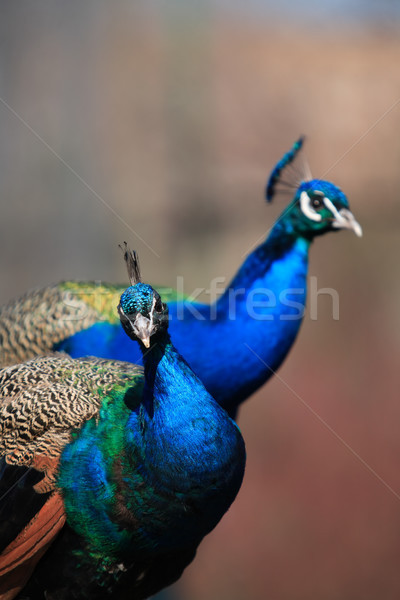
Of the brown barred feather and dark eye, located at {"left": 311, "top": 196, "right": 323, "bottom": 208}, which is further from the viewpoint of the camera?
dark eye, located at {"left": 311, "top": 196, "right": 323, "bottom": 208}

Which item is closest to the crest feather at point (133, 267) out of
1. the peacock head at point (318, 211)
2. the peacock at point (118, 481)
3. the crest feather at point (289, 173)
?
the peacock at point (118, 481)

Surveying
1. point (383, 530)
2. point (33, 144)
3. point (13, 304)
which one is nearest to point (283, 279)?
point (13, 304)

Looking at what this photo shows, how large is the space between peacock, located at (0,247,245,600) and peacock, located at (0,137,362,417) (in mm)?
754

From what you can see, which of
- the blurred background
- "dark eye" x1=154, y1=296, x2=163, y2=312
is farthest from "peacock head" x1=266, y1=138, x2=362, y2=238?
the blurred background

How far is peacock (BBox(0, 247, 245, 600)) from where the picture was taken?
167 cm

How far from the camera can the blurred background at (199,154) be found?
478cm

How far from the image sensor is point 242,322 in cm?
Result: 256

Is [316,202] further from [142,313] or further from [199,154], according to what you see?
[199,154]

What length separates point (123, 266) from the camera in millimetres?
4840

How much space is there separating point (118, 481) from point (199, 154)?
371 cm

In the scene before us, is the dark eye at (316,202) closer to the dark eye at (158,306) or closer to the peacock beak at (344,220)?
the peacock beak at (344,220)

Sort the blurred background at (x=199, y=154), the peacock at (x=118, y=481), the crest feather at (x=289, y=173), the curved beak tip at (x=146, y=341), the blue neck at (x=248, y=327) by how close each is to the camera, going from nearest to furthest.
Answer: the curved beak tip at (x=146, y=341) < the peacock at (x=118, y=481) < the blue neck at (x=248, y=327) < the crest feather at (x=289, y=173) < the blurred background at (x=199, y=154)

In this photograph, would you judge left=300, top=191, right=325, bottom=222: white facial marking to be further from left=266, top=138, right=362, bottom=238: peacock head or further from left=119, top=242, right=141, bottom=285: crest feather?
left=119, top=242, right=141, bottom=285: crest feather

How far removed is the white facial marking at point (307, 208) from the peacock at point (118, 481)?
1.00 metres
